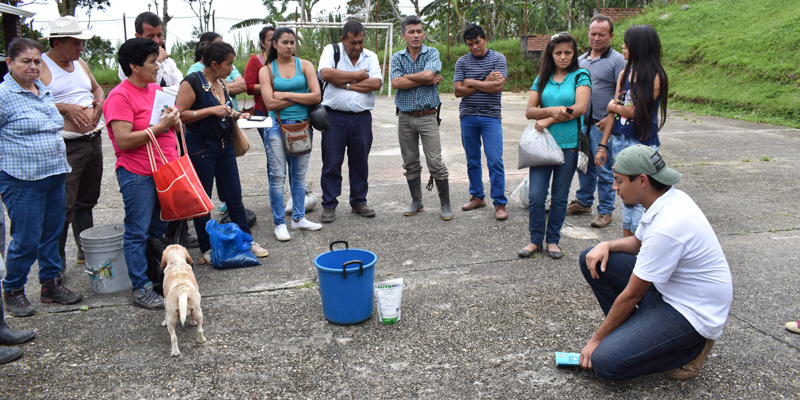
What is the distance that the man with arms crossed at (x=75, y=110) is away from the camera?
394 centimetres

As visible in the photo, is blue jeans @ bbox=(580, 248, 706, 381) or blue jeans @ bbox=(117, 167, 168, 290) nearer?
blue jeans @ bbox=(580, 248, 706, 381)

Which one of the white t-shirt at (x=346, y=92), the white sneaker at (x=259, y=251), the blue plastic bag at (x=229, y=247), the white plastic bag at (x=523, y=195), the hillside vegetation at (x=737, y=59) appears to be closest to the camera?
the blue plastic bag at (x=229, y=247)

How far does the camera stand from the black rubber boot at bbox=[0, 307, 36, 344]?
10.6 ft

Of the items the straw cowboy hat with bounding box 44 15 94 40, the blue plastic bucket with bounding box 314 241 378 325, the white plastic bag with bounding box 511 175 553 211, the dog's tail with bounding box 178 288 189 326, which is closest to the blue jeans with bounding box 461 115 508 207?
the white plastic bag with bounding box 511 175 553 211

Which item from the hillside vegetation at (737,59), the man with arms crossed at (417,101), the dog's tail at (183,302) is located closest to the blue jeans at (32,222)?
the dog's tail at (183,302)

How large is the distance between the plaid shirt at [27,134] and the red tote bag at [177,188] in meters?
0.59

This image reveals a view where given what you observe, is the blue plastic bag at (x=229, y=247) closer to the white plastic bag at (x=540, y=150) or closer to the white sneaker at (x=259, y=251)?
the white sneaker at (x=259, y=251)

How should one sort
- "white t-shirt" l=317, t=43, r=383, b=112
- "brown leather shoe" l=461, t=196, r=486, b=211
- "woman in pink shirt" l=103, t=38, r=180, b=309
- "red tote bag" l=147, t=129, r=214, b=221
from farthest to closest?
"brown leather shoe" l=461, t=196, r=486, b=211 < "white t-shirt" l=317, t=43, r=383, b=112 < "red tote bag" l=147, t=129, r=214, b=221 < "woman in pink shirt" l=103, t=38, r=180, b=309

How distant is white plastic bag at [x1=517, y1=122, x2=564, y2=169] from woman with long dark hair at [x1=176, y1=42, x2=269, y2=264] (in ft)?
8.04

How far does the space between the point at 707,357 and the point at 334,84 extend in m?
4.00

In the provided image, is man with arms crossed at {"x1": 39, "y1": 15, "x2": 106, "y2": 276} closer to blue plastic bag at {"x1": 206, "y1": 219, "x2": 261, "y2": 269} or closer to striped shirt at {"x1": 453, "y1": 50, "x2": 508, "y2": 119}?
blue plastic bag at {"x1": 206, "y1": 219, "x2": 261, "y2": 269}

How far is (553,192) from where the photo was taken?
4637 mm

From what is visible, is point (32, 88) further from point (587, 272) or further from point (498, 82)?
point (498, 82)

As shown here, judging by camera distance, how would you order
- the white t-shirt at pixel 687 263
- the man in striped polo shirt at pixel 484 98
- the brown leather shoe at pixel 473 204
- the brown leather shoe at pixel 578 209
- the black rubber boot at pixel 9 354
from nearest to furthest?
the white t-shirt at pixel 687 263, the black rubber boot at pixel 9 354, the man in striped polo shirt at pixel 484 98, the brown leather shoe at pixel 578 209, the brown leather shoe at pixel 473 204
